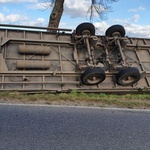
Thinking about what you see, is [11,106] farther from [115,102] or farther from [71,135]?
[115,102]

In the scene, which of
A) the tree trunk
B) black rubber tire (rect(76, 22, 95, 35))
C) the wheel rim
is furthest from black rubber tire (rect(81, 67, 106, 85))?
the tree trunk

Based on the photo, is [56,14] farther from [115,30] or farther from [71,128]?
[71,128]

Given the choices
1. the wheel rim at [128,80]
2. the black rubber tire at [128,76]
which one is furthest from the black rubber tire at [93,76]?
the wheel rim at [128,80]

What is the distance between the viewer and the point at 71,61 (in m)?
9.21

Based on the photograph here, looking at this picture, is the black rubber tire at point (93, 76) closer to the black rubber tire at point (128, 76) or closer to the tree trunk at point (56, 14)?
the black rubber tire at point (128, 76)

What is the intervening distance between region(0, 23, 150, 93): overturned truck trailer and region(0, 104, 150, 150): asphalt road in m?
2.58

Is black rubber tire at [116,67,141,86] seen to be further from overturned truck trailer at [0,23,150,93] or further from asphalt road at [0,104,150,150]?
asphalt road at [0,104,150,150]

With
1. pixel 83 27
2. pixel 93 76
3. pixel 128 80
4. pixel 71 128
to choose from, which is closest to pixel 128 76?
pixel 128 80

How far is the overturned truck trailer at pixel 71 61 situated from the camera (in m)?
8.39

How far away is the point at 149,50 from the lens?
34.1 feet

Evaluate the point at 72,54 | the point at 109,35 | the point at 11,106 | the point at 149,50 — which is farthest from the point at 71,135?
the point at 149,50

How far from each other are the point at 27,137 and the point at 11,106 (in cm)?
182

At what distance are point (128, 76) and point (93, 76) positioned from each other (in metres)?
1.18

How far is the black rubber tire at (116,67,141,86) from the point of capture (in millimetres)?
8684
